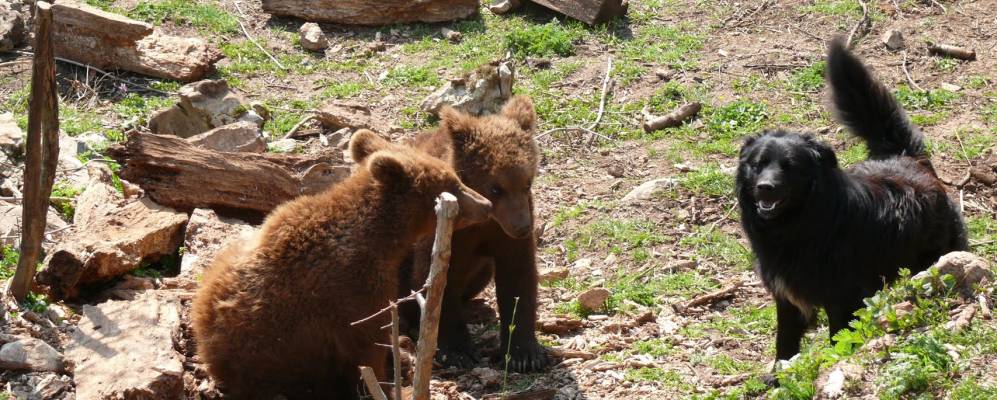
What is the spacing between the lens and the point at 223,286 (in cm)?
589

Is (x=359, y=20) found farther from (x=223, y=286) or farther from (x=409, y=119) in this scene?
(x=223, y=286)

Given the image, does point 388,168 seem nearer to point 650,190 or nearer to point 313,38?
point 650,190

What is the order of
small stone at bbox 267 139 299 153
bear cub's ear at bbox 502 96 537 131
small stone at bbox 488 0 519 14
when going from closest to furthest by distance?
1. bear cub's ear at bbox 502 96 537 131
2. small stone at bbox 267 139 299 153
3. small stone at bbox 488 0 519 14

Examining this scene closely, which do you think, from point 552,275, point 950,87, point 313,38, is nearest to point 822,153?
point 552,275

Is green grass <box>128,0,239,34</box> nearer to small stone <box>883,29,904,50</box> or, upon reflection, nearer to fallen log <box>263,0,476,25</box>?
fallen log <box>263,0,476,25</box>

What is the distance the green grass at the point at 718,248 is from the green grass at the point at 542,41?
4.41 metres

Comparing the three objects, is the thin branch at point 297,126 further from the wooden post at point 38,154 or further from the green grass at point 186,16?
the wooden post at point 38,154

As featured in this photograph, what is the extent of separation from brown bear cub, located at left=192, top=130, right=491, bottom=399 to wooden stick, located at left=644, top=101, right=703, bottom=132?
223 inches

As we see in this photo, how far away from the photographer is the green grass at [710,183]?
32.9 ft

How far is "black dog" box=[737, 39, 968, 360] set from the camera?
7008mm

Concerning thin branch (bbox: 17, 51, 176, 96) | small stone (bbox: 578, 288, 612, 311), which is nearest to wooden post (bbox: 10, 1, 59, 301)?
small stone (bbox: 578, 288, 612, 311)

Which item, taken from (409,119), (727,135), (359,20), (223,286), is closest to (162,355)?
(223,286)

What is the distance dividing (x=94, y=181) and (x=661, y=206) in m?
5.09

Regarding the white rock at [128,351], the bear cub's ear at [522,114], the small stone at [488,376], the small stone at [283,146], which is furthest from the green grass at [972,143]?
the white rock at [128,351]
